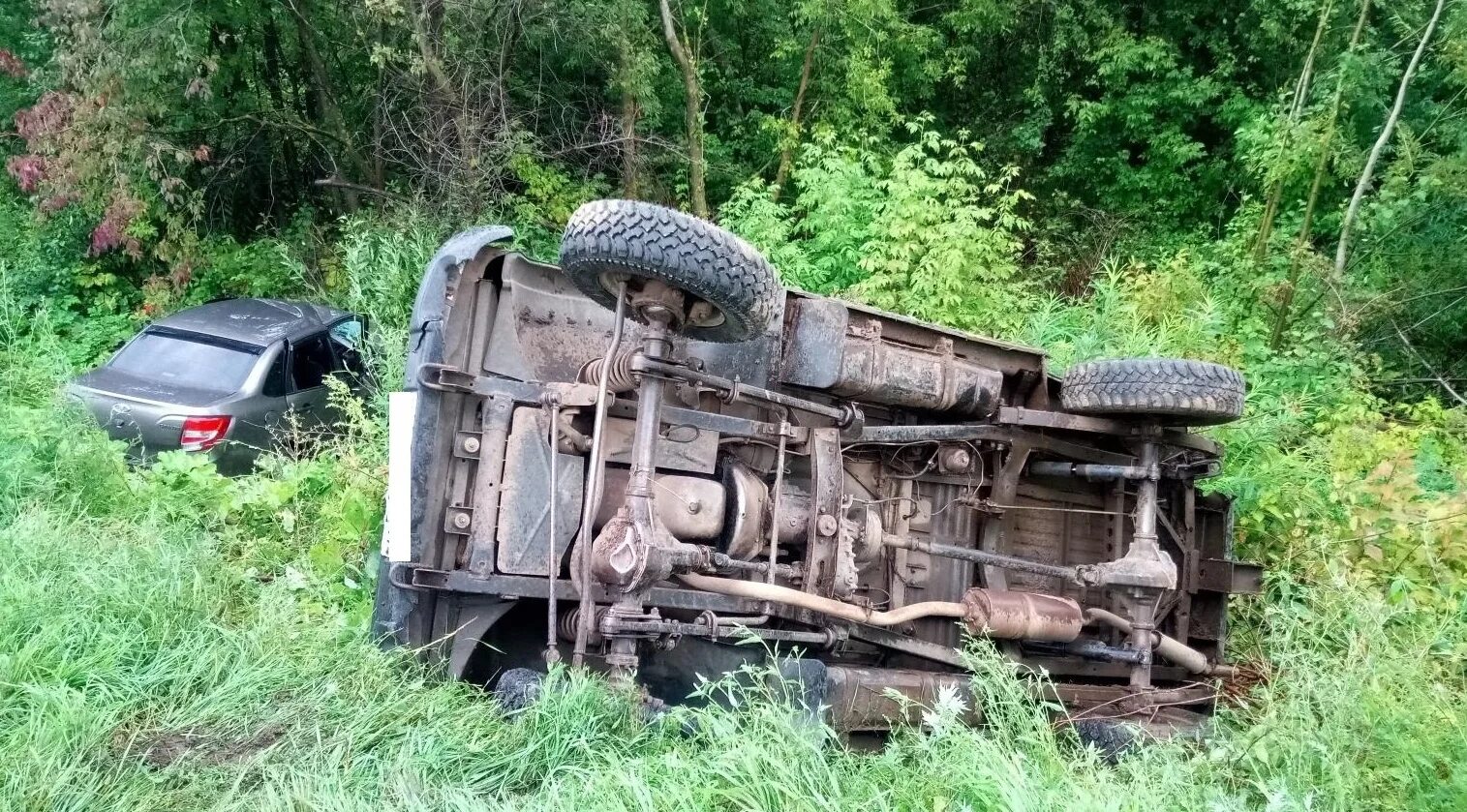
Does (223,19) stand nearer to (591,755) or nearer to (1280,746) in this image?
(591,755)

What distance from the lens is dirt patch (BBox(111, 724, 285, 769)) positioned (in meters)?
2.64

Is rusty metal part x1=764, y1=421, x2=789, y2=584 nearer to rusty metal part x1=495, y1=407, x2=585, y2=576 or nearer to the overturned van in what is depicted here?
the overturned van

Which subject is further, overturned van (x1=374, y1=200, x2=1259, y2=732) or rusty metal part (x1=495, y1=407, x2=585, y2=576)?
rusty metal part (x1=495, y1=407, x2=585, y2=576)

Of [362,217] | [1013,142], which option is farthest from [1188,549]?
[1013,142]

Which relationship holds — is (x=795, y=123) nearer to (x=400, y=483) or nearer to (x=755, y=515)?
(x=755, y=515)

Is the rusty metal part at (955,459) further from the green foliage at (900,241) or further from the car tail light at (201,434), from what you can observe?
the car tail light at (201,434)

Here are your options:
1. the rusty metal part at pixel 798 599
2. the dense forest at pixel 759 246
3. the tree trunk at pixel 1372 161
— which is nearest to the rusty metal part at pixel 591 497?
the dense forest at pixel 759 246

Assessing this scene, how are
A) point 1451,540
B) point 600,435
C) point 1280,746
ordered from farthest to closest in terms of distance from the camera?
point 1451,540 → point 600,435 → point 1280,746

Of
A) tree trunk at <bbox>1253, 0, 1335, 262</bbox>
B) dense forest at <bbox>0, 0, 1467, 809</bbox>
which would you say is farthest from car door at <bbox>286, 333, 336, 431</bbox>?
tree trunk at <bbox>1253, 0, 1335, 262</bbox>

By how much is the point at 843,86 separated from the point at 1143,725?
8.85 meters

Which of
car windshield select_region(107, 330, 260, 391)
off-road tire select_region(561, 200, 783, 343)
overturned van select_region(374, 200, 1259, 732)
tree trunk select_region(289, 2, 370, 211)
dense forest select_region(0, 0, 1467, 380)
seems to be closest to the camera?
off-road tire select_region(561, 200, 783, 343)

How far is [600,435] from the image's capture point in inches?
124

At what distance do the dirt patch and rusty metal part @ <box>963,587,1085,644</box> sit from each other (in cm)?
243

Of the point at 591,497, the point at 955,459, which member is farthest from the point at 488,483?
the point at 955,459
